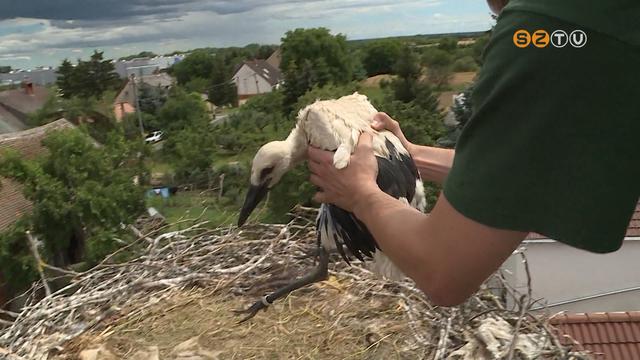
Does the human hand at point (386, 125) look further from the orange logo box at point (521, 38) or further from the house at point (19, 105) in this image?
the house at point (19, 105)

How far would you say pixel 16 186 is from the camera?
13.7m

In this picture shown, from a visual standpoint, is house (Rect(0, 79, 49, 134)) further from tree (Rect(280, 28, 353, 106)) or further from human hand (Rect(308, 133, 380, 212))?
human hand (Rect(308, 133, 380, 212))

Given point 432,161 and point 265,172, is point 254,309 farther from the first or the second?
point 432,161

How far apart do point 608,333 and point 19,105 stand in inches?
1351

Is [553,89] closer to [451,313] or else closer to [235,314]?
[451,313]

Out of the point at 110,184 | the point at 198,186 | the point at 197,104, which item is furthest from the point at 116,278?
the point at 197,104

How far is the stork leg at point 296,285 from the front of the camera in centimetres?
350

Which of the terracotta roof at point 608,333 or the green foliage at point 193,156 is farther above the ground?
the terracotta roof at point 608,333

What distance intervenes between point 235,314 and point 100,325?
90 cm

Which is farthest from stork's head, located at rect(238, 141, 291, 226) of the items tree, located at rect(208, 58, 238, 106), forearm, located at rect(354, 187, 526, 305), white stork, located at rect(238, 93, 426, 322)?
tree, located at rect(208, 58, 238, 106)

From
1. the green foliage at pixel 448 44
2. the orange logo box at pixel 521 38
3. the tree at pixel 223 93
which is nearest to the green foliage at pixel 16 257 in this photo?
the orange logo box at pixel 521 38

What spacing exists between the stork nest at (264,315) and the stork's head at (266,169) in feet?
2.72

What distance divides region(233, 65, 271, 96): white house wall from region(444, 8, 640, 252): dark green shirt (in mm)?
48491

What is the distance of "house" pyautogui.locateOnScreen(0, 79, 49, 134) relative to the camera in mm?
29841
